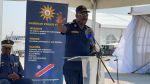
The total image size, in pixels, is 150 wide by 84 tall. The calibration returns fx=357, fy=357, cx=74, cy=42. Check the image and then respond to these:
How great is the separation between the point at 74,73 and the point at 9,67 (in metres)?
1.57

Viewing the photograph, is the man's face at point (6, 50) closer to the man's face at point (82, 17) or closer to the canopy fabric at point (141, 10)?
the man's face at point (82, 17)

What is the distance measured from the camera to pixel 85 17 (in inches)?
178

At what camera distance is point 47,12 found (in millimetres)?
6754

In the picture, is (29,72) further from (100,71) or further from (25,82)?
(100,71)

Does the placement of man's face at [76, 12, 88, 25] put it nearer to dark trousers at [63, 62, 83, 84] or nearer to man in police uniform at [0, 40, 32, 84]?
dark trousers at [63, 62, 83, 84]

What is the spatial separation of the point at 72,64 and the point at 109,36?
25.4 m

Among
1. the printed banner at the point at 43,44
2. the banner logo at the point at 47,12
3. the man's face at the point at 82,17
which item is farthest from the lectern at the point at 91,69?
the banner logo at the point at 47,12

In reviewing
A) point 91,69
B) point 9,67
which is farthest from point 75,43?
point 9,67

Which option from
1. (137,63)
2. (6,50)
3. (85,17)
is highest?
(85,17)

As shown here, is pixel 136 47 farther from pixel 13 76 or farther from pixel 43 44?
pixel 13 76

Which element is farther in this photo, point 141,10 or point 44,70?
point 141,10

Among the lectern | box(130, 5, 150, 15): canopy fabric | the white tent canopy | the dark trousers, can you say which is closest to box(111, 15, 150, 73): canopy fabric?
the white tent canopy

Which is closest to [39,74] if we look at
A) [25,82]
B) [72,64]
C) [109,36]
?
[25,82]

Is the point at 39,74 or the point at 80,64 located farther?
the point at 39,74
